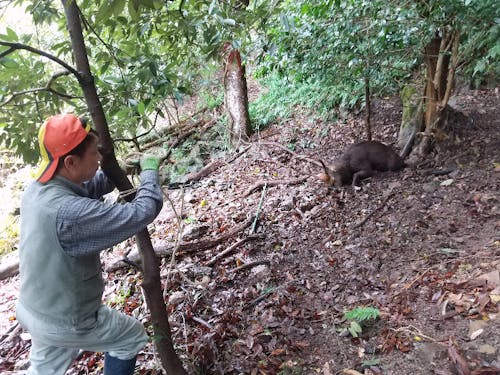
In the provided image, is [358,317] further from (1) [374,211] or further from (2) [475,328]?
(1) [374,211]

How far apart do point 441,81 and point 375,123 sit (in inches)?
76.8

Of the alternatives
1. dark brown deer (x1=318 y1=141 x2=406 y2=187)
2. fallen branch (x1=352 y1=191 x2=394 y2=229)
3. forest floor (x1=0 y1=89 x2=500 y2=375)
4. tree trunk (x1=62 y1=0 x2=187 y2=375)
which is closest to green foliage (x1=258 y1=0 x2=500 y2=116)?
dark brown deer (x1=318 y1=141 x2=406 y2=187)

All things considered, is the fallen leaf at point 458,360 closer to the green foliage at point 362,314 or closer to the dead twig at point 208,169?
the green foliage at point 362,314

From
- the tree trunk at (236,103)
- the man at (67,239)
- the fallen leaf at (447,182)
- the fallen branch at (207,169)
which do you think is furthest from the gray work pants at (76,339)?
the tree trunk at (236,103)

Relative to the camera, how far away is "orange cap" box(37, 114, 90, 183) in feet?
6.26

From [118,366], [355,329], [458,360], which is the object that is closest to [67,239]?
→ [118,366]

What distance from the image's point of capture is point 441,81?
5246 mm

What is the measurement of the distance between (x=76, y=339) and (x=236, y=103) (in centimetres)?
705

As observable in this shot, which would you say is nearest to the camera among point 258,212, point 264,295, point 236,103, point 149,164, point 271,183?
point 149,164

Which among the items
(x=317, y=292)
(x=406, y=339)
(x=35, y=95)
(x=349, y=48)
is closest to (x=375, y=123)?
(x=349, y=48)

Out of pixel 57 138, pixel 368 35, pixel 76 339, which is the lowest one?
pixel 76 339

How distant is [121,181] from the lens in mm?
2428

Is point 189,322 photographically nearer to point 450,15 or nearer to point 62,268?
point 62,268

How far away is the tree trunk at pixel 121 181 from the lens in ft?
7.38
